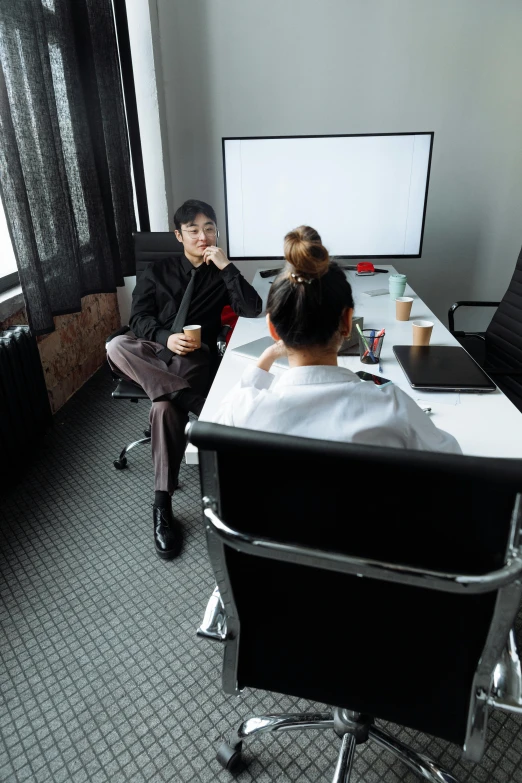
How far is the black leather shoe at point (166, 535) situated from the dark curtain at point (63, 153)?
37.6 inches

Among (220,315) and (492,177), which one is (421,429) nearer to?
(220,315)

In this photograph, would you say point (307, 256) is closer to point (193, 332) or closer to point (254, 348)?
point (254, 348)

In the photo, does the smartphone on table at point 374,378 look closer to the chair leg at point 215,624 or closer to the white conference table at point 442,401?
the white conference table at point 442,401

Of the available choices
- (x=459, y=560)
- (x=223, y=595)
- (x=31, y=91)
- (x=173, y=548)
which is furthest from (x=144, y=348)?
(x=459, y=560)

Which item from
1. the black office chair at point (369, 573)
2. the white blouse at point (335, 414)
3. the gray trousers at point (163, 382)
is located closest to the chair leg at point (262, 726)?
the black office chair at point (369, 573)

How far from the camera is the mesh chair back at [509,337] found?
6.75 feet

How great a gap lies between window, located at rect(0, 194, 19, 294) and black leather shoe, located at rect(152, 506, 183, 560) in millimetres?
1351

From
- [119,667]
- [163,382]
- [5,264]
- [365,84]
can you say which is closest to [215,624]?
[119,667]

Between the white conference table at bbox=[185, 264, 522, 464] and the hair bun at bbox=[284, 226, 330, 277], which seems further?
the white conference table at bbox=[185, 264, 522, 464]

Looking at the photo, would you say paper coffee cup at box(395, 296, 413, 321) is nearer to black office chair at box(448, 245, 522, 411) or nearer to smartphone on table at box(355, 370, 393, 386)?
black office chair at box(448, 245, 522, 411)

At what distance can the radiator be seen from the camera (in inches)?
83.7

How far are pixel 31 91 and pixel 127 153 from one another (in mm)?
850

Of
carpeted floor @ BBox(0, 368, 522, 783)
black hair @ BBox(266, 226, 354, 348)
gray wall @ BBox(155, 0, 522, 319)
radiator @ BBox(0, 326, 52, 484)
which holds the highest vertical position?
gray wall @ BBox(155, 0, 522, 319)

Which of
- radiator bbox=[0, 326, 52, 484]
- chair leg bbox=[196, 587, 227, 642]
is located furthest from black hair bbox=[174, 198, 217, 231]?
chair leg bbox=[196, 587, 227, 642]
